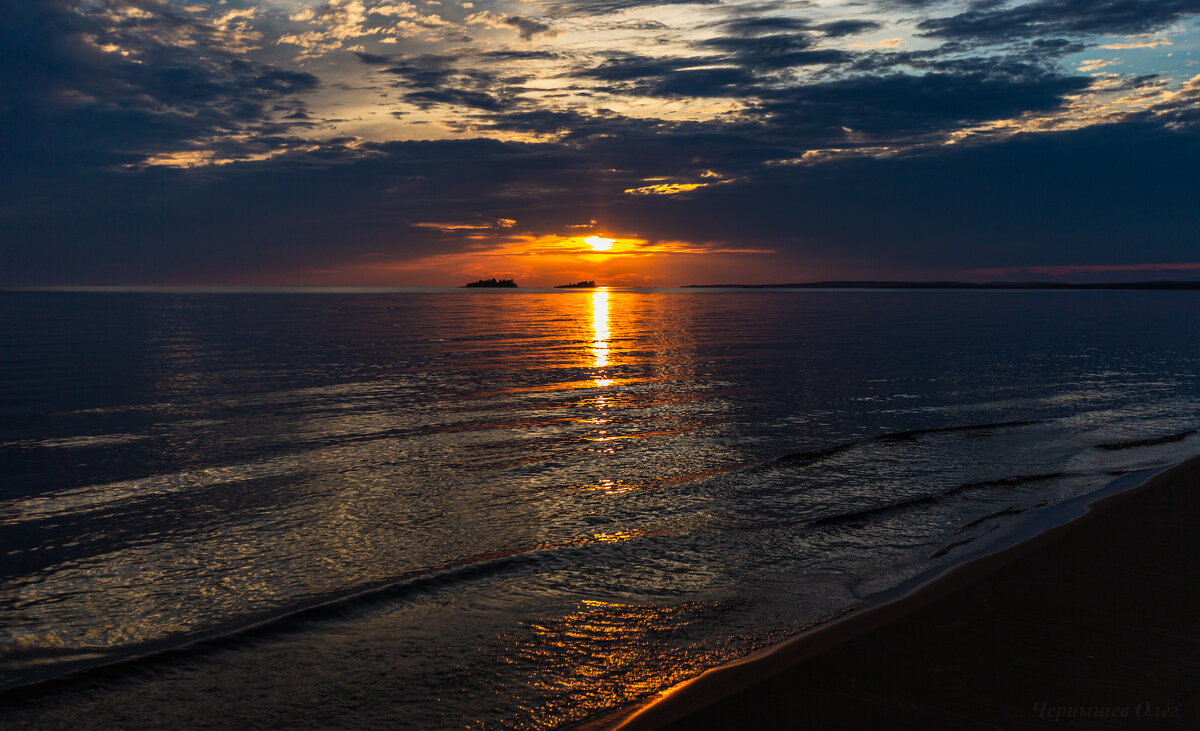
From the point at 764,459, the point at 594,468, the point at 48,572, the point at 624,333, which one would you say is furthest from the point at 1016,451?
the point at 624,333

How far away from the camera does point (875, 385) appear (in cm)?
2716

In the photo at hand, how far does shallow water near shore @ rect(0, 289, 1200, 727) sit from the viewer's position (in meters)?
7.11

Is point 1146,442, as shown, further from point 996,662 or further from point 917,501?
point 996,662

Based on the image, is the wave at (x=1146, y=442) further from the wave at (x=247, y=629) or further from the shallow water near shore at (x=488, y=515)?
the wave at (x=247, y=629)

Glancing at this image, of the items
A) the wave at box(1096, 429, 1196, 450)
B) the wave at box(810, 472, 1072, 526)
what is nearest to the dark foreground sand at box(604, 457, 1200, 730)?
the wave at box(810, 472, 1072, 526)

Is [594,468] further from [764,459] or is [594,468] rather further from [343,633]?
[343,633]

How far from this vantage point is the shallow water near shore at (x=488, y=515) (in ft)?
23.3

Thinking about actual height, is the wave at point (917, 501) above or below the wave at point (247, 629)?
below

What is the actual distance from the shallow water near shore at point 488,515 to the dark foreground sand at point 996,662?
0.66 m

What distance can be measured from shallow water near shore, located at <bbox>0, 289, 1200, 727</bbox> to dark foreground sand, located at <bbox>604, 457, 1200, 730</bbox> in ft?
2.15

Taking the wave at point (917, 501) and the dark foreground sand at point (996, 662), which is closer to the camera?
the dark foreground sand at point (996, 662)

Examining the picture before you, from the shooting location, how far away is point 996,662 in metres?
6.60

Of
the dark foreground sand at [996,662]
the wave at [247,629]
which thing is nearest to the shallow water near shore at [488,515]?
the wave at [247,629]

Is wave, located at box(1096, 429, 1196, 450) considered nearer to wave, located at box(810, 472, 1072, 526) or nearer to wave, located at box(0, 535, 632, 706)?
wave, located at box(810, 472, 1072, 526)
